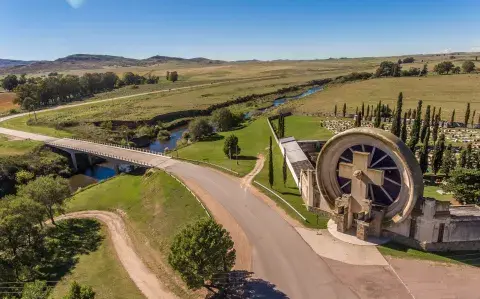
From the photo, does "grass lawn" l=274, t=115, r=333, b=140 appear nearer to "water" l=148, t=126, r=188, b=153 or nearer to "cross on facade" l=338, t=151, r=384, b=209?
"water" l=148, t=126, r=188, b=153

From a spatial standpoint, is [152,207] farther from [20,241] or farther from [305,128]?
[305,128]

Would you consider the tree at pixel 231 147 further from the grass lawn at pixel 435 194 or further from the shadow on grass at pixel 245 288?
the shadow on grass at pixel 245 288

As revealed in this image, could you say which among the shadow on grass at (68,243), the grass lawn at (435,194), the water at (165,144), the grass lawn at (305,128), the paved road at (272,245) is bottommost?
the shadow on grass at (68,243)

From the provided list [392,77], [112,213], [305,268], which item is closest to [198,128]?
[112,213]

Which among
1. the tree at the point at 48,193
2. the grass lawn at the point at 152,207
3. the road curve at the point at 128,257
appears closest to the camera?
the road curve at the point at 128,257

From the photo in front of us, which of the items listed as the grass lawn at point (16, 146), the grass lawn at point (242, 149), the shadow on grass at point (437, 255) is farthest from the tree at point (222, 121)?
the shadow on grass at point (437, 255)

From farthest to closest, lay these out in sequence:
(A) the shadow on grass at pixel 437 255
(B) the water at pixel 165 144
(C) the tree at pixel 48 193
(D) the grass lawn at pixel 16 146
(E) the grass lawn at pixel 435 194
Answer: (B) the water at pixel 165 144 < (D) the grass lawn at pixel 16 146 < (E) the grass lawn at pixel 435 194 < (C) the tree at pixel 48 193 < (A) the shadow on grass at pixel 437 255

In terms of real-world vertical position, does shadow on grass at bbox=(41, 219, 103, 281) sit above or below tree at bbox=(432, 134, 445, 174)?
below

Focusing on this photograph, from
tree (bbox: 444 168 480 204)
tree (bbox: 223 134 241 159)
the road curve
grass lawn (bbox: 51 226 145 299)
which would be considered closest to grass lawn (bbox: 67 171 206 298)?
the road curve
